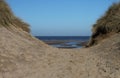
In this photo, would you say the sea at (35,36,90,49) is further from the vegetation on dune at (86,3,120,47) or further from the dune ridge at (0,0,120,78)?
the dune ridge at (0,0,120,78)

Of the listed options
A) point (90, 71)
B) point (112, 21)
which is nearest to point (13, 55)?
point (90, 71)

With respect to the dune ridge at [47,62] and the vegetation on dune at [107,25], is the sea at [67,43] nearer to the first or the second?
the vegetation on dune at [107,25]

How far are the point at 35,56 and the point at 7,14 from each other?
3716mm

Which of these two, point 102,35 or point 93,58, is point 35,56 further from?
point 102,35

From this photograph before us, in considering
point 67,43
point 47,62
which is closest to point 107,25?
point 47,62

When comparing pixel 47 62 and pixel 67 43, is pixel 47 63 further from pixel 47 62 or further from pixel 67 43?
pixel 67 43

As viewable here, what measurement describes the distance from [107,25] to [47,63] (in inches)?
354

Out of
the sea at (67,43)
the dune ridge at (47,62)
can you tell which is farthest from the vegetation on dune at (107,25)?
the sea at (67,43)

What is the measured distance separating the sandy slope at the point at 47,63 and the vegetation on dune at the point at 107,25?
17.7ft

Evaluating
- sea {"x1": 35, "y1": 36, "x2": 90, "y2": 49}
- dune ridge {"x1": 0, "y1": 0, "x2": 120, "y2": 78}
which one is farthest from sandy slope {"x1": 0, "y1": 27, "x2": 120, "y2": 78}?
sea {"x1": 35, "y1": 36, "x2": 90, "y2": 49}

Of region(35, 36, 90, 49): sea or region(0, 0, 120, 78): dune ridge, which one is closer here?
region(0, 0, 120, 78): dune ridge

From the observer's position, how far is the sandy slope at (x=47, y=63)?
999 cm

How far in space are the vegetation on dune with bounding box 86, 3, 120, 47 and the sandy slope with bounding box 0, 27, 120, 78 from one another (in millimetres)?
5403

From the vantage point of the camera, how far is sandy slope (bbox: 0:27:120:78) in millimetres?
9990
